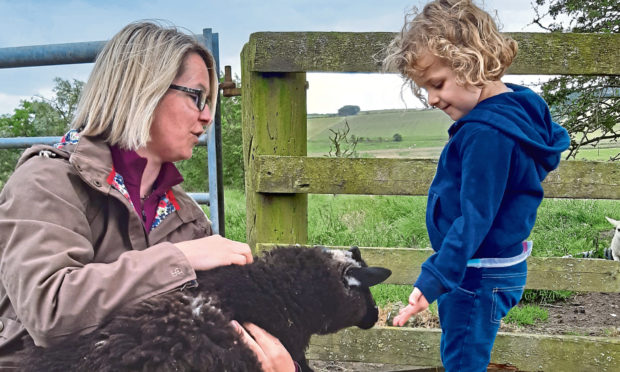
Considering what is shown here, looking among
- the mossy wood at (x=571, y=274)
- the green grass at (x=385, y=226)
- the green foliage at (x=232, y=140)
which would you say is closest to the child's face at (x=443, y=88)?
the mossy wood at (x=571, y=274)

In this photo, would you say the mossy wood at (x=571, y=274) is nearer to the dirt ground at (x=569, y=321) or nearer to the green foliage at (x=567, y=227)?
the dirt ground at (x=569, y=321)

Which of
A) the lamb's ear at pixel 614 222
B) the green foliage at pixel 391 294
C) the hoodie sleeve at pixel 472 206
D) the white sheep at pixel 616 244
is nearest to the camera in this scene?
the hoodie sleeve at pixel 472 206

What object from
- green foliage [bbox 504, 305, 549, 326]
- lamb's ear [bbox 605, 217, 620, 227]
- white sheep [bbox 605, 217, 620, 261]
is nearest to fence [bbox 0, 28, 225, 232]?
green foliage [bbox 504, 305, 549, 326]

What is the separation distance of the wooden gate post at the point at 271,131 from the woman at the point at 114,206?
3.07 ft

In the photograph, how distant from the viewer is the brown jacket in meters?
1.02

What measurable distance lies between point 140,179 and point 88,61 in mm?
888

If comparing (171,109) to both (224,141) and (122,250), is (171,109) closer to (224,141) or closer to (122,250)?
(122,250)

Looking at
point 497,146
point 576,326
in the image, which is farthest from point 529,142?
point 576,326

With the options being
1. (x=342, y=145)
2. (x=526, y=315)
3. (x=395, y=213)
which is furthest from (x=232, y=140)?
(x=526, y=315)

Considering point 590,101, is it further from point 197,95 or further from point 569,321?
point 197,95

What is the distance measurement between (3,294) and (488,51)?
59.2 inches

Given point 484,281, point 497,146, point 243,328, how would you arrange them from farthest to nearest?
point 484,281 → point 497,146 → point 243,328

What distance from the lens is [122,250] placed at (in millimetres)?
1235

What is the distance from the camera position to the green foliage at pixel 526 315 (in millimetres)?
3275
